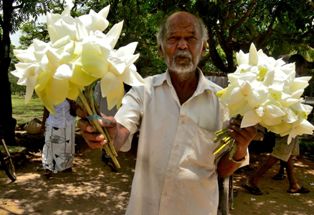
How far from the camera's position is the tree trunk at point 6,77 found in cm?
790

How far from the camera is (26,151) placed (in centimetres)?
783

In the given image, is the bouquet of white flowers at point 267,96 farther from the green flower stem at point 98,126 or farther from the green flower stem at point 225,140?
the green flower stem at point 98,126

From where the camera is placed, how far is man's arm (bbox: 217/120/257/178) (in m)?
Result: 1.63

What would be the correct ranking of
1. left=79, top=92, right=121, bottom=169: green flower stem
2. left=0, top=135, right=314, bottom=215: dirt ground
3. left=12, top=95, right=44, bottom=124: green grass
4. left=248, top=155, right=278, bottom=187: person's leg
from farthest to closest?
left=12, top=95, right=44, bottom=124: green grass, left=248, top=155, right=278, bottom=187: person's leg, left=0, top=135, right=314, bottom=215: dirt ground, left=79, top=92, right=121, bottom=169: green flower stem

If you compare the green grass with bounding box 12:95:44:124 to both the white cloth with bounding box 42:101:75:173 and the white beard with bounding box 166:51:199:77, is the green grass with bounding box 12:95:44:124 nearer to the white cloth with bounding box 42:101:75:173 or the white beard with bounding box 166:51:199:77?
the white cloth with bounding box 42:101:75:173

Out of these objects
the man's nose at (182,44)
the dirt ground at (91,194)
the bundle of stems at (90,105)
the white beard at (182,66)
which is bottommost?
the dirt ground at (91,194)

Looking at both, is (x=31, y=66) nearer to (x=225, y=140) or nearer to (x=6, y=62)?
(x=225, y=140)

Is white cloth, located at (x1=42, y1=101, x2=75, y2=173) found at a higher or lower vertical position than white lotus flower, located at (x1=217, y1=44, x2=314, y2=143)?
lower

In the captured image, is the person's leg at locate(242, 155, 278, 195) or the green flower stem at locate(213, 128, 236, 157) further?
the person's leg at locate(242, 155, 278, 195)

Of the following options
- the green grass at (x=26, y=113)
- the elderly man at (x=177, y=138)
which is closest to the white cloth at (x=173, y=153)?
the elderly man at (x=177, y=138)

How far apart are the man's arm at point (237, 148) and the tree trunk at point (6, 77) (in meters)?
6.58

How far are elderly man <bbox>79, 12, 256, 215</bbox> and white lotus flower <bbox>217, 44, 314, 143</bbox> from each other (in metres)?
0.48

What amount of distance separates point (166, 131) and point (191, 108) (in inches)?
6.7

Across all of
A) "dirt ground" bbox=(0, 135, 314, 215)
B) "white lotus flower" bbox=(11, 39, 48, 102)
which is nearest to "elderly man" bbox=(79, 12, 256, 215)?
"white lotus flower" bbox=(11, 39, 48, 102)
